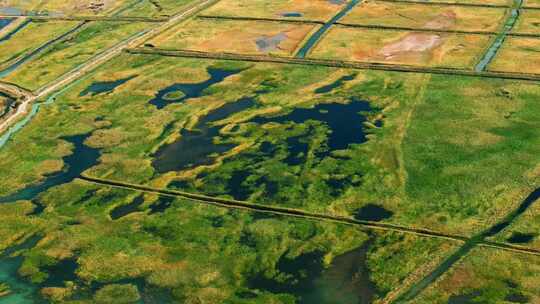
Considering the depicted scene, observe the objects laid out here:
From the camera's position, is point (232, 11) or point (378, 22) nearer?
point (378, 22)

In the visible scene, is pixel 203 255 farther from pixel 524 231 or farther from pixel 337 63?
pixel 337 63

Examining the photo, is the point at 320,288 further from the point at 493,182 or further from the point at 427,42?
the point at 427,42

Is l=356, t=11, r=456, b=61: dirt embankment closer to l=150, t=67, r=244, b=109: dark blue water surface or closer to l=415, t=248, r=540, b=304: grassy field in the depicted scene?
l=150, t=67, r=244, b=109: dark blue water surface

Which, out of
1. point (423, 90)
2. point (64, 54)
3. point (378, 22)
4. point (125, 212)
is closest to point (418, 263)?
point (125, 212)

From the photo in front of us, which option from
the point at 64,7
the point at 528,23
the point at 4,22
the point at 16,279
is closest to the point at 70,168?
the point at 16,279

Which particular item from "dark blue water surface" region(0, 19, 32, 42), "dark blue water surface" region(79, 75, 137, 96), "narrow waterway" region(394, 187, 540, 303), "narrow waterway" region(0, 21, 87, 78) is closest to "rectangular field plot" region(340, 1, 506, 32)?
"dark blue water surface" region(79, 75, 137, 96)

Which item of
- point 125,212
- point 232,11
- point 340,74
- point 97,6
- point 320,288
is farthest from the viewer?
point 97,6
